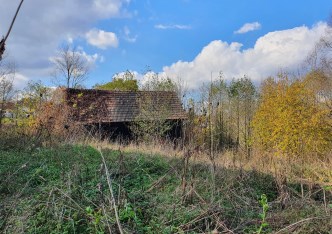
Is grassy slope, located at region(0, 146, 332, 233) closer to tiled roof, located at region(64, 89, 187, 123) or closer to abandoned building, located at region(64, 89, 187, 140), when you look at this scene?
abandoned building, located at region(64, 89, 187, 140)

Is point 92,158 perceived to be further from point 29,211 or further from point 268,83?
point 268,83

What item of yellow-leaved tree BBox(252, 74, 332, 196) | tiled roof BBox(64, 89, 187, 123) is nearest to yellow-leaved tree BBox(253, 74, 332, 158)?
yellow-leaved tree BBox(252, 74, 332, 196)

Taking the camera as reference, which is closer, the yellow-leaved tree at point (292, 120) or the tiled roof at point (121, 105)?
the yellow-leaved tree at point (292, 120)

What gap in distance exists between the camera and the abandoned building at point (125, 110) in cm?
2528

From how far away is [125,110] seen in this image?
28.0m

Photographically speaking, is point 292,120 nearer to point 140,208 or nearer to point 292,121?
point 292,121

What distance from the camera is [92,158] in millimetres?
9102

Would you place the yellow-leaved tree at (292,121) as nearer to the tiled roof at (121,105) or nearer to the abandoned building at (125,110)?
the abandoned building at (125,110)

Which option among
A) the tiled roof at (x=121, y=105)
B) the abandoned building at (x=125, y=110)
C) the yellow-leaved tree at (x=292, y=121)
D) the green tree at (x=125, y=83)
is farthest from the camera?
the green tree at (x=125, y=83)

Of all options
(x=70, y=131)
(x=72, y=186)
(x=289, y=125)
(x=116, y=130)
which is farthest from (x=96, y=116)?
(x=72, y=186)

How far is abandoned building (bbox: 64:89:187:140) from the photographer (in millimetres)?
25281

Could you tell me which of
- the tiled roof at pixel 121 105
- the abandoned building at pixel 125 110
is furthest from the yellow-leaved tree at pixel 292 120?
the tiled roof at pixel 121 105

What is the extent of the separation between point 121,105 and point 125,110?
0.61 metres

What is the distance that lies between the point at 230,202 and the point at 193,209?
32.0 inches
